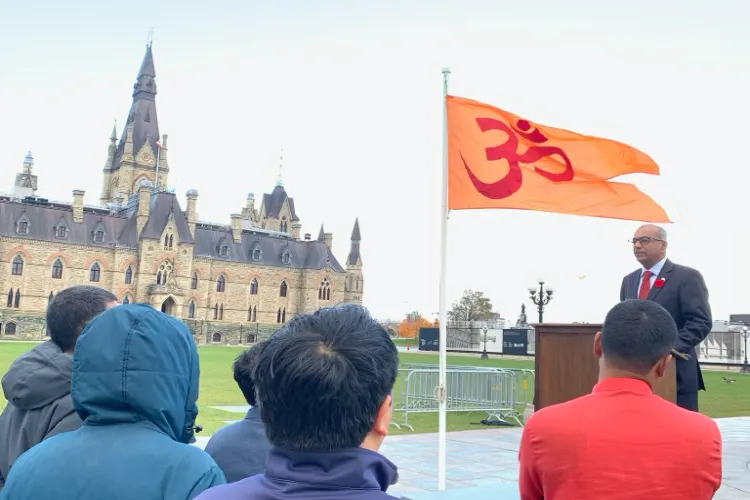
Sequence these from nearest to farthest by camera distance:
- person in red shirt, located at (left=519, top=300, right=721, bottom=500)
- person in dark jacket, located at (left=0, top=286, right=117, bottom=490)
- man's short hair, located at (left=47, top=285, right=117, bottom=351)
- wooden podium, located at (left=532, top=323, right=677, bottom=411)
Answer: person in red shirt, located at (left=519, top=300, right=721, bottom=500) < person in dark jacket, located at (left=0, top=286, right=117, bottom=490) < man's short hair, located at (left=47, top=285, right=117, bottom=351) < wooden podium, located at (left=532, top=323, right=677, bottom=411)

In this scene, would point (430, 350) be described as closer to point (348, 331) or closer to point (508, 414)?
point (508, 414)

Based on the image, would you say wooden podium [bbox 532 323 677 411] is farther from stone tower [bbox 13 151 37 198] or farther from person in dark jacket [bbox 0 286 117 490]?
stone tower [bbox 13 151 37 198]

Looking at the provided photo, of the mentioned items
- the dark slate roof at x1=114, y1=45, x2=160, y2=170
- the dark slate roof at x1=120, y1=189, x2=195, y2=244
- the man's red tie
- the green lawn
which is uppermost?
the dark slate roof at x1=114, y1=45, x2=160, y2=170

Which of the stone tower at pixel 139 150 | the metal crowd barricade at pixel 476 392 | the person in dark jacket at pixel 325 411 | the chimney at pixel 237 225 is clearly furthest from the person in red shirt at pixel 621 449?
the stone tower at pixel 139 150

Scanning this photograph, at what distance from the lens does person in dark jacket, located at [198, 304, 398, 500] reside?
1513 mm

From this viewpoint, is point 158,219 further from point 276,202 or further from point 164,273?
point 276,202

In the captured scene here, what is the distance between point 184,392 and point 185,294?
68709 mm

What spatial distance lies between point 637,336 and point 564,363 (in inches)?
82.4

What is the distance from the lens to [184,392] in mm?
2332

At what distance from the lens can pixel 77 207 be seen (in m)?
66.1

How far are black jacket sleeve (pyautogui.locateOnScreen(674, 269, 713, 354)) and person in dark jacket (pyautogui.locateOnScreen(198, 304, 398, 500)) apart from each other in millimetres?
3874

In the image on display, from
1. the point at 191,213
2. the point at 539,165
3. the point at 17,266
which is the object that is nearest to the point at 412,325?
the point at 191,213

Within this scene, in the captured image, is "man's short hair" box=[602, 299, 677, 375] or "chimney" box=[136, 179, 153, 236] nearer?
"man's short hair" box=[602, 299, 677, 375]

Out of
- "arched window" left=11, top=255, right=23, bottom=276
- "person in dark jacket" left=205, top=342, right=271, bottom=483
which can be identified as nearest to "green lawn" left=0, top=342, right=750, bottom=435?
"person in dark jacket" left=205, top=342, right=271, bottom=483
